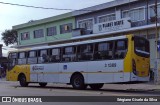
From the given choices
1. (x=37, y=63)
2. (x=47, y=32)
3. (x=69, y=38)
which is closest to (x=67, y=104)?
(x=37, y=63)

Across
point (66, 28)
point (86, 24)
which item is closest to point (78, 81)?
point (86, 24)

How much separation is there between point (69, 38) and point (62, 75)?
57.7 ft

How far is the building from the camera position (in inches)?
1259

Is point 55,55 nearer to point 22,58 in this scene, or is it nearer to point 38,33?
point 22,58

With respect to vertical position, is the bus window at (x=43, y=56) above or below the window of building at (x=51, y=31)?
below

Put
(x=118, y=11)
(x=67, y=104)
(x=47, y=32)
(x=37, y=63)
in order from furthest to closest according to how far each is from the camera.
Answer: (x=47, y=32) < (x=118, y=11) < (x=37, y=63) < (x=67, y=104)

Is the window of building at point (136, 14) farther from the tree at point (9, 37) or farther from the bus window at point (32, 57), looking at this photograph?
the tree at point (9, 37)

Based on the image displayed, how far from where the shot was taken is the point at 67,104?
519 inches

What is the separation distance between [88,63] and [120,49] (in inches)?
101

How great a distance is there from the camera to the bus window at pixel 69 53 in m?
22.3

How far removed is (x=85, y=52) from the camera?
21.6 m

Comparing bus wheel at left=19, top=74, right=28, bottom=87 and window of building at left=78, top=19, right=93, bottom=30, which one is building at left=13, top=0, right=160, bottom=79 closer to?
window of building at left=78, top=19, right=93, bottom=30

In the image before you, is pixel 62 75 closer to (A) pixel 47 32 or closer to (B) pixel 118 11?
(B) pixel 118 11

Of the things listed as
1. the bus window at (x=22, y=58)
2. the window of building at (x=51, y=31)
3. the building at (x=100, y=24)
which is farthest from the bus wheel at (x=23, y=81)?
the window of building at (x=51, y=31)
